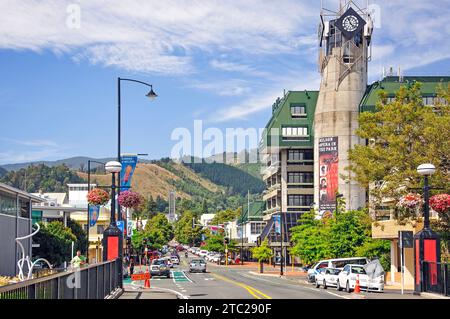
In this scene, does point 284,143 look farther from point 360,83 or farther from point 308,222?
point 308,222

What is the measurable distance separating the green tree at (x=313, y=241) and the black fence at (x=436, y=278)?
32.1 meters

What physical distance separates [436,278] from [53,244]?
63.1 meters

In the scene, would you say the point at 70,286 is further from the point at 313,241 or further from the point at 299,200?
the point at 299,200

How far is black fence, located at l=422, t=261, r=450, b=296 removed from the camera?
27906mm

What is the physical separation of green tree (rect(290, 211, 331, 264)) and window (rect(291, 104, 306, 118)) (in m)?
53.1

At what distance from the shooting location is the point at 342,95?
11469 cm

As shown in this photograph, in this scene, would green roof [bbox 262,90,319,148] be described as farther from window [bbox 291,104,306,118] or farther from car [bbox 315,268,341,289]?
car [bbox 315,268,341,289]

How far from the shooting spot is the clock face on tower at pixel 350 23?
11350 cm

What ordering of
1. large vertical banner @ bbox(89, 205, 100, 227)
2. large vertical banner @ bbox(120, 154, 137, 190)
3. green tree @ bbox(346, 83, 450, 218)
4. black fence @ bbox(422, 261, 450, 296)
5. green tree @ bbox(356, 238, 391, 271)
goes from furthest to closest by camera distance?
green tree @ bbox(356, 238, 391, 271) < large vertical banner @ bbox(89, 205, 100, 227) < green tree @ bbox(346, 83, 450, 218) < large vertical banner @ bbox(120, 154, 137, 190) < black fence @ bbox(422, 261, 450, 296)

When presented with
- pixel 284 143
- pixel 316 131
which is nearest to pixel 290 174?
pixel 284 143

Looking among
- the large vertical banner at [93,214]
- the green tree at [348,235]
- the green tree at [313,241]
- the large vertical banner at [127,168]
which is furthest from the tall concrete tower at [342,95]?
the large vertical banner at [127,168]

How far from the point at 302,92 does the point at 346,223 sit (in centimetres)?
7470

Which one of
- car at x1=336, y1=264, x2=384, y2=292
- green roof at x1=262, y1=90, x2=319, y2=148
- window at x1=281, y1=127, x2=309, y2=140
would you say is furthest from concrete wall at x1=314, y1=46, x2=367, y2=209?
car at x1=336, y1=264, x2=384, y2=292

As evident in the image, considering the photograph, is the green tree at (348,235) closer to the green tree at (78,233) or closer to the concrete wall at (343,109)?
the green tree at (78,233)
